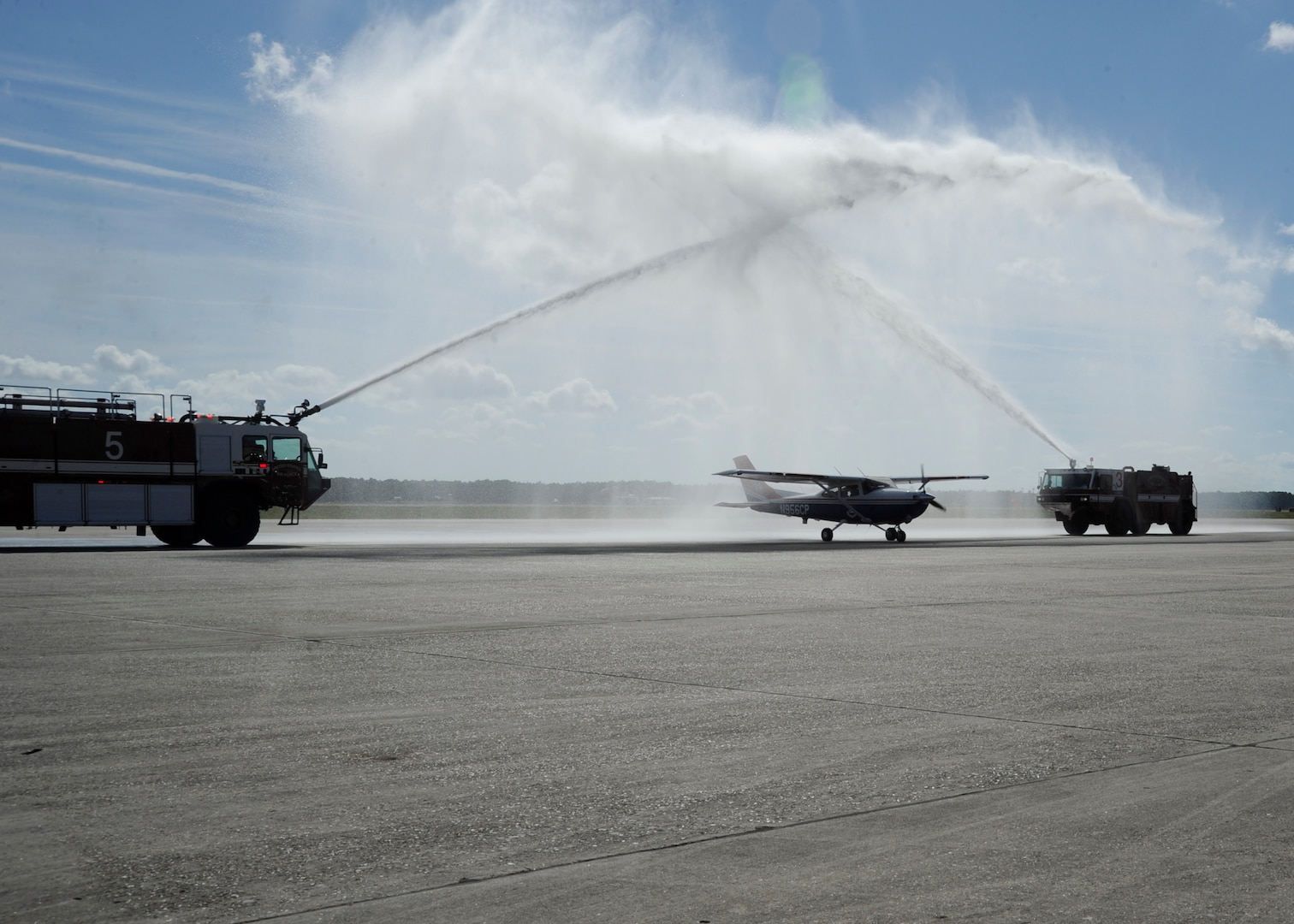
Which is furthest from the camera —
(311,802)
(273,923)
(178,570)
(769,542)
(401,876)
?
(769,542)

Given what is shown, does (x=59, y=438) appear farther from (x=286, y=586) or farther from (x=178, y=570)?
(x=286, y=586)

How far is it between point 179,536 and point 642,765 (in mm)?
30903

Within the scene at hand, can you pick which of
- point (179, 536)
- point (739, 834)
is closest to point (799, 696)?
point (739, 834)

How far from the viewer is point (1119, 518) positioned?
52.9m

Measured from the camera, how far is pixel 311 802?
241 inches

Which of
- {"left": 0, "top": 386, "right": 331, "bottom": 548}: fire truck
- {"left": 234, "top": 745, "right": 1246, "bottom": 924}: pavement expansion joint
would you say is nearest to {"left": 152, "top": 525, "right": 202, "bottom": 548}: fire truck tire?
{"left": 0, "top": 386, "right": 331, "bottom": 548}: fire truck

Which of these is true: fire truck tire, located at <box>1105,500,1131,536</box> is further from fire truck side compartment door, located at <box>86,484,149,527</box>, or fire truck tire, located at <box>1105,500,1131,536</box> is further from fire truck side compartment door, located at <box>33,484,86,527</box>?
fire truck side compartment door, located at <box>33,484,86,527</box>

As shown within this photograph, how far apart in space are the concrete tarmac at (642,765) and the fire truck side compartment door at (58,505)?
16394mm

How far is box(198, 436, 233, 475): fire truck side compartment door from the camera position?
110ft

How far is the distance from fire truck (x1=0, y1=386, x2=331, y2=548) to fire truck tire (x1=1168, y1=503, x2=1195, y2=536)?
3892 cm

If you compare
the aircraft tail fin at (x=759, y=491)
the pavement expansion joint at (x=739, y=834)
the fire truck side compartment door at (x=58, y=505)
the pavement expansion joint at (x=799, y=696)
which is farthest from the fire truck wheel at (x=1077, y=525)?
the pavement expansion joint at (x=739, y=834)

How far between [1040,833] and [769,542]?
35.3m

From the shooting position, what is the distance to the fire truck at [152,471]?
30.9 meters

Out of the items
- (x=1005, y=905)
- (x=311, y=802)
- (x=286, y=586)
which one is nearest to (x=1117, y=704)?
(x=1005, y=905)
